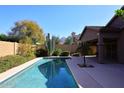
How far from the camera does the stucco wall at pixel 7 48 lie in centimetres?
2093

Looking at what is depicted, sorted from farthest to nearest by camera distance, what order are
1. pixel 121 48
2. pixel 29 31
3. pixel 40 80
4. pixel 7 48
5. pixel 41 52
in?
pixel 29 31
pixel 41 52
pixel 7 48
pixel 121 48
pixel 40 80

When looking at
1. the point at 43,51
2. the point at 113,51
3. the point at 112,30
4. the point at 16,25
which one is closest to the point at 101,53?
the point at 112,30

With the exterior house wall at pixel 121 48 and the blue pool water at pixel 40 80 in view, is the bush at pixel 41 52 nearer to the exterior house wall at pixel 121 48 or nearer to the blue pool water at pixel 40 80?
the exterior house wall at pixel 121 48

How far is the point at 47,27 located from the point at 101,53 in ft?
89.1

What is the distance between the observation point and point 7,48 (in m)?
22.8

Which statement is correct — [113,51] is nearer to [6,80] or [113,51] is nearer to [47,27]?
[6,80]

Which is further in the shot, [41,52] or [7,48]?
[41,52]

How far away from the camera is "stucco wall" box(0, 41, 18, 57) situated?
20.9 metres

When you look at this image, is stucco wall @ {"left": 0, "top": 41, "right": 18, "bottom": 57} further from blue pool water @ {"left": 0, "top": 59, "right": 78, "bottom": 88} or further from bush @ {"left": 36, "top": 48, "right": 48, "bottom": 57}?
bush @ {"left": 36, "top": 48, "right": 48, "bottom": 57}

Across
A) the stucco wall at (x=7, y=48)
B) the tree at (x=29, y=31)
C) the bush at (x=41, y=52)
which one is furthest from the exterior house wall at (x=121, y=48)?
the tree at (x=29, y=31)

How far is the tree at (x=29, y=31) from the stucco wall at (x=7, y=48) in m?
19.2

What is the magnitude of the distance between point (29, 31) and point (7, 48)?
24266 mm

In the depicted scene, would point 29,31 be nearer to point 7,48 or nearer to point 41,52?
point 41,52

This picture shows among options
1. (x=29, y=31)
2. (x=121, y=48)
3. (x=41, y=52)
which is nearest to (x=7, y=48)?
(x=41, y=52)
